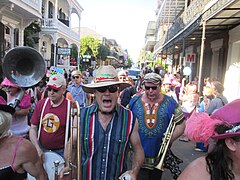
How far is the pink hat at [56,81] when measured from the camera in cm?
328

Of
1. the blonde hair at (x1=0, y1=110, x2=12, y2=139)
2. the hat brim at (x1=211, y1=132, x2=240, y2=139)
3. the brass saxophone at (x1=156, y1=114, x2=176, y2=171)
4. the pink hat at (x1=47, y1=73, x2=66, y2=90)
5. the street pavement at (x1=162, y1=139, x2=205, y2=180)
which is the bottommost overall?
the street pavement at (x1=162, y1=139, x2=205, y2=180)

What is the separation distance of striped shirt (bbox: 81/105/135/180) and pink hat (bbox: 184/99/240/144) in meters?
0.79

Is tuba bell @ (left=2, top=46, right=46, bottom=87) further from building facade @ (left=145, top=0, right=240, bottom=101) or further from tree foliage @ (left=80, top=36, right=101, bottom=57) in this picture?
tree foliage @ (left=80, top=36, right=101, bottom=57)

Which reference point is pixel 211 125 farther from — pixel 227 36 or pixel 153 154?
pixel 227 36

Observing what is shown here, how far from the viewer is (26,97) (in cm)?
382

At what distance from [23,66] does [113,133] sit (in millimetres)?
1872

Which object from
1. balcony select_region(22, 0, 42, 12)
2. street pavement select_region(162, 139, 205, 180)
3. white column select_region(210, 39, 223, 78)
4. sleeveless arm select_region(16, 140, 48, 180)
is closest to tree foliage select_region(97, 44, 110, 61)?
balcony select_region(22, 0, 42, 12)

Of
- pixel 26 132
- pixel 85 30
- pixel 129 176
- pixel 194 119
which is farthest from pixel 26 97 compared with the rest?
pixel 85 30

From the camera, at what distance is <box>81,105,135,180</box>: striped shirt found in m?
2.14

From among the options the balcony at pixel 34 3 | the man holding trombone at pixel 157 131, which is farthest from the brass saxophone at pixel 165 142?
the balcony at pixel 34 3

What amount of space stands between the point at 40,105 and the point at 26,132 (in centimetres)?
74

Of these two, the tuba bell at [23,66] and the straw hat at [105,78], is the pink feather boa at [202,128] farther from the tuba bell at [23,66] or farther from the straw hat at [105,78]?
the tuba bell at [23,66]

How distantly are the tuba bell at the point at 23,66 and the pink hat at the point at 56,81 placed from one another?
0.20 metres

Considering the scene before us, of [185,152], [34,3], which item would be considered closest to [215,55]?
[185,152]
